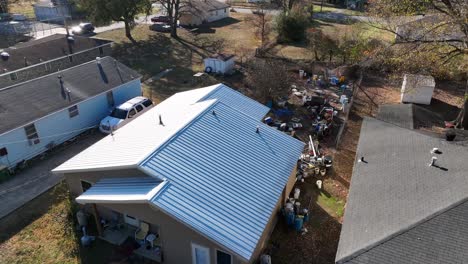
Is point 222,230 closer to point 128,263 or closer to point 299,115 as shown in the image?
point 128,263

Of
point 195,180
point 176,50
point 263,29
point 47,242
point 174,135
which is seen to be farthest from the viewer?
point 263,29

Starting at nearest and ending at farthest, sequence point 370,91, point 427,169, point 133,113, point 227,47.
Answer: point 427,169 < point 133,113 < point 370,91 < point 227,47

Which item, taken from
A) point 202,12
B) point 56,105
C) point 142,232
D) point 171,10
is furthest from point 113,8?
point 142,232

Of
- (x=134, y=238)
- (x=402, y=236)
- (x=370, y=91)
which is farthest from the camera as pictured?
(x=370, y=91)

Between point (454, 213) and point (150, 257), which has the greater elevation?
point (454, 213)

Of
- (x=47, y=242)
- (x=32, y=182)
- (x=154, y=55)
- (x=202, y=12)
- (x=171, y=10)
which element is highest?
(x=171, y=10)

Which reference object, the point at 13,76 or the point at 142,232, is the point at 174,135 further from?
the point at 13,76

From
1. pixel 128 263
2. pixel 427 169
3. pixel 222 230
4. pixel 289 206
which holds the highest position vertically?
pixel 427 169

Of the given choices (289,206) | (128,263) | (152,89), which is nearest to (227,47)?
(152,89)

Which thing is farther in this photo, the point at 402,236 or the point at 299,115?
the point at 299,115
